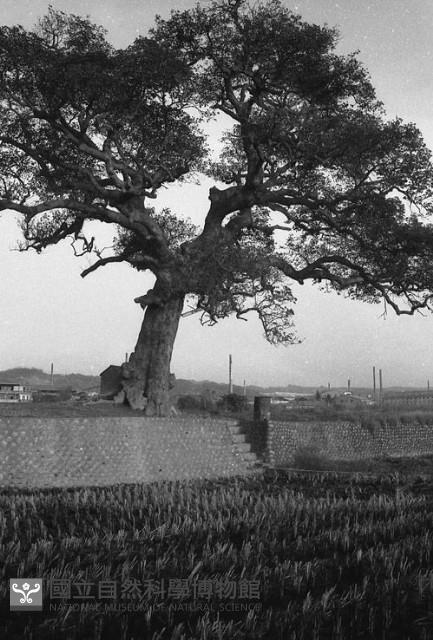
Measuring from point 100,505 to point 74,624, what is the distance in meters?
6.07

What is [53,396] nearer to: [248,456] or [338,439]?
[338,439]

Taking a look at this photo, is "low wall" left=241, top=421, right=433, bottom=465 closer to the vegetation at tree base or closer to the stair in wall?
the stair in wall

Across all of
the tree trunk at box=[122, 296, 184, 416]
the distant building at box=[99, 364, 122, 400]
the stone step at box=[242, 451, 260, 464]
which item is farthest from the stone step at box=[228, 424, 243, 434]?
the distant building at box=[99, 364, 122, 400]

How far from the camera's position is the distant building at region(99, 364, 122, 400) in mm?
24156

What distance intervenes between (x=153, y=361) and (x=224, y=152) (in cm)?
823

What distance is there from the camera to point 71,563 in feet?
22.2

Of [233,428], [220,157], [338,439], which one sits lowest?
[338,439]

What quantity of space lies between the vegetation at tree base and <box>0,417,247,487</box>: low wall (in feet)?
21.7

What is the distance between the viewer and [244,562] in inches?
272

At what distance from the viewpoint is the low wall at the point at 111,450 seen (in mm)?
18328

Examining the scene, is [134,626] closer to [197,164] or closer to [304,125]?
[304,125]

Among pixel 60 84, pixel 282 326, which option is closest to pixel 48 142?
pixel 60 84

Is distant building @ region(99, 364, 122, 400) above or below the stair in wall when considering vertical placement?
above

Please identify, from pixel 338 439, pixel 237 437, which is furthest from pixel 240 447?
pixel 338 439
